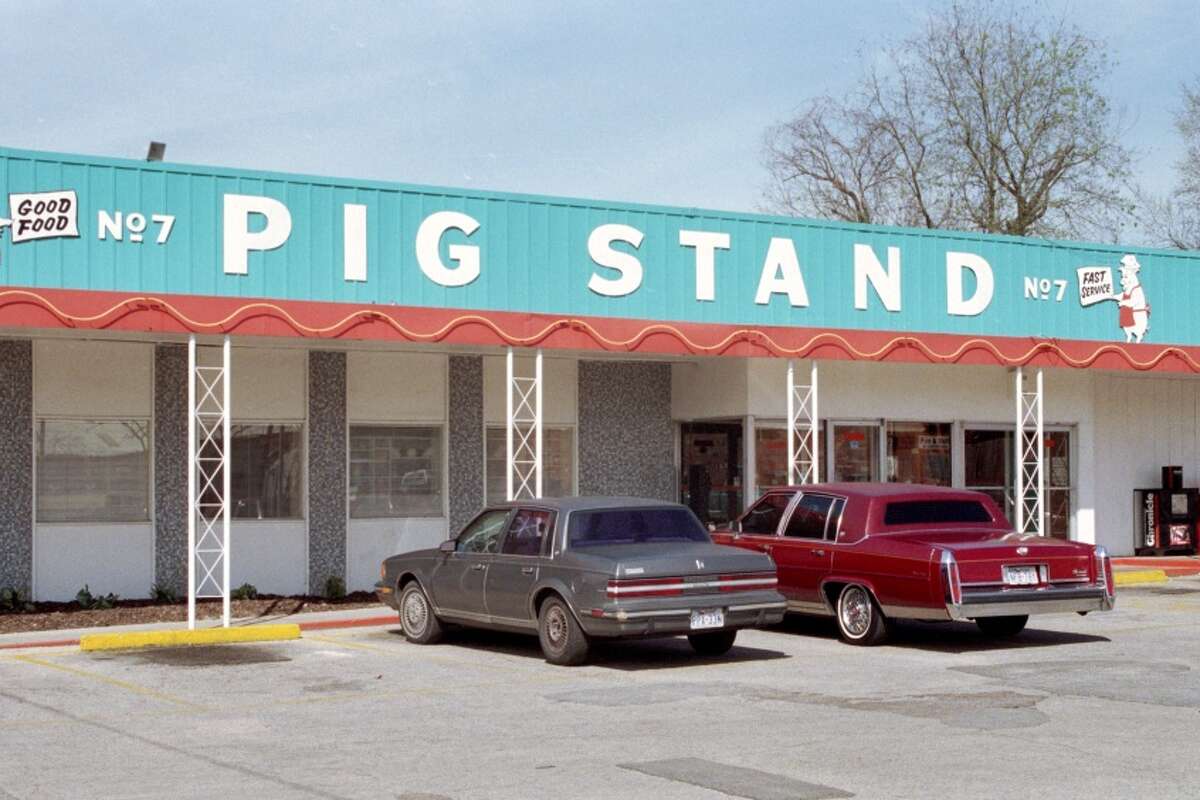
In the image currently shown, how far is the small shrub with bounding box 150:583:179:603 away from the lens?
20297 millimetres

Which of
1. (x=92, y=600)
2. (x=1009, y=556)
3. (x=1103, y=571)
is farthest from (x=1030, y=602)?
(x=92, y=600)

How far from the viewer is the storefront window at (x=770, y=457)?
77.0ft

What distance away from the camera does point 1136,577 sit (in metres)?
23.4

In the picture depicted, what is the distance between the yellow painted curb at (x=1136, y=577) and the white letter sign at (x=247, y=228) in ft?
40.9

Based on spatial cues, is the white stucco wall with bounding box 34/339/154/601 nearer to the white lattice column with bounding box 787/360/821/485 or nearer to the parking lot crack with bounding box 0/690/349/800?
the parking lot crack with bounding box 0/690/349/800

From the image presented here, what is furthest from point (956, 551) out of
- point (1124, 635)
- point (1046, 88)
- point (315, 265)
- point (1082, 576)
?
point (1046, 88)

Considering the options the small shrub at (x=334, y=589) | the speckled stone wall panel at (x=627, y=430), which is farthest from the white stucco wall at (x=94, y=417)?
the speckled stone wall panel at (x=627, y=430)

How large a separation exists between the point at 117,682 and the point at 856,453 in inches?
530

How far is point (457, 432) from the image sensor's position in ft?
74.5

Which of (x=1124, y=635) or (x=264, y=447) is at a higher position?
(x=264, y=447)

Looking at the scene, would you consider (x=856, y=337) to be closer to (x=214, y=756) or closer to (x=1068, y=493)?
(x=1068, y=493)

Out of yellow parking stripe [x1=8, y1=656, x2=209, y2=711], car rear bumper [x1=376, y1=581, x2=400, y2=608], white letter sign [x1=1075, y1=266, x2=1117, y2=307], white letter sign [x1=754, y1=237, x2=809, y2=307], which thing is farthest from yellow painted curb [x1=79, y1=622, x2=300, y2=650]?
white letter sign [x1=1075, y1=266, x2=1117, y2=307]

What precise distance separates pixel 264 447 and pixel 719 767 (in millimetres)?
12856

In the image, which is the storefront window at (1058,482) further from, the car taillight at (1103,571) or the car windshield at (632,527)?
the car windshield at (632,527)
